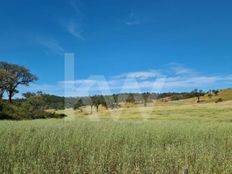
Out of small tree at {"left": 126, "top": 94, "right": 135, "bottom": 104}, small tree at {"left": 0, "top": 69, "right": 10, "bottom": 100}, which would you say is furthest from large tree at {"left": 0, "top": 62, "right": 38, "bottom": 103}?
small tree at {"left": 126, "top": 94, "right": 135, "bottom": 104}

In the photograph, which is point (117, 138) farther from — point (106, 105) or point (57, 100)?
point (57, 100)

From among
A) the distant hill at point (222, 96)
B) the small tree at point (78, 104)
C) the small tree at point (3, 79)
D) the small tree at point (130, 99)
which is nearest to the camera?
the small tree at point (3, 79)

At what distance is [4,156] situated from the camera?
769 centimetres

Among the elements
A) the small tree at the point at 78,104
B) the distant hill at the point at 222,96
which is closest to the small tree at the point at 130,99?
the small tree at the point at 78,104

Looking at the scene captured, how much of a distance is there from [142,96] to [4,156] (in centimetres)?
7626

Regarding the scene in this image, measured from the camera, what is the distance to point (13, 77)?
6291 cm

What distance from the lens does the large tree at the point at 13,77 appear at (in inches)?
2408

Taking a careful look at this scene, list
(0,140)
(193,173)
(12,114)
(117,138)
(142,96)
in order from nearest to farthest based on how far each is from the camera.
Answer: (193,173) → (0,140) → (117,138) → (12,114) → (142,96)

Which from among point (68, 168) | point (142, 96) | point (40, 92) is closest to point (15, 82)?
point (40, 92)

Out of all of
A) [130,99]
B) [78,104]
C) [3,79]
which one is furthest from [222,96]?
[3,79]

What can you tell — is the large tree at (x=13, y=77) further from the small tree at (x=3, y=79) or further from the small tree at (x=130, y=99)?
the small tree at (x=130, y=99)

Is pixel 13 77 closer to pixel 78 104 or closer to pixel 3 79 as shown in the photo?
pixel 3 79

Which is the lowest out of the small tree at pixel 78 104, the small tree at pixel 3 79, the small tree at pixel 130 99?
the small tree at pixel 78 104

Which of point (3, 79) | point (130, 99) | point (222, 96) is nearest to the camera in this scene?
point (3, 79)
